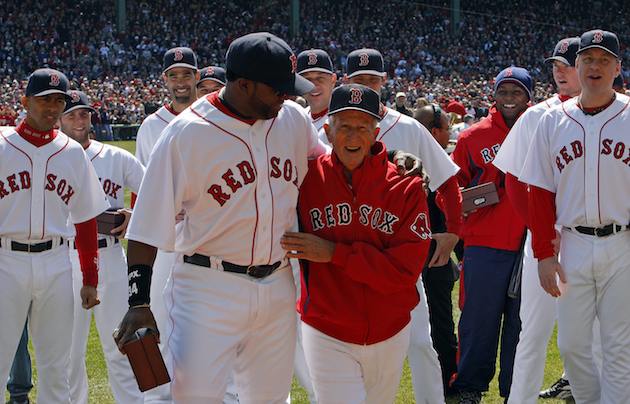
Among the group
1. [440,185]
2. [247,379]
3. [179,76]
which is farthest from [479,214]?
[247,379]

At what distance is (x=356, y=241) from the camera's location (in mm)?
4312

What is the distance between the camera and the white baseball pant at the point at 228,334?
13.1 ft

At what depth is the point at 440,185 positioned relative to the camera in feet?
18.3

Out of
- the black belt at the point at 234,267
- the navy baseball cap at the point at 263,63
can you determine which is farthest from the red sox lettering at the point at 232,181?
the navy baseball cap at the point at 263,63

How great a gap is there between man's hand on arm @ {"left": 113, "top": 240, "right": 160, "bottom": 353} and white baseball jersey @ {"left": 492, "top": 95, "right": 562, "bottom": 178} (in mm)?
2410

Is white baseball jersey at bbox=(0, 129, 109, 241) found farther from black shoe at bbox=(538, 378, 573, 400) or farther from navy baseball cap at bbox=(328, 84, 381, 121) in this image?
black shoe at bbox=(538, 378, 573, 400)

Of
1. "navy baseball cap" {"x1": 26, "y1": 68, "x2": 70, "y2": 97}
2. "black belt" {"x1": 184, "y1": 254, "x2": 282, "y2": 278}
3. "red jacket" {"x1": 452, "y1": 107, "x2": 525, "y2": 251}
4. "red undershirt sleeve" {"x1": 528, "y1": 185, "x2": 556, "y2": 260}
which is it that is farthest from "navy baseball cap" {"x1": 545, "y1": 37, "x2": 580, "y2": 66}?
"navy baseball cap" {"x1": 26, "y1": 68, "x2": 70, "y2": 97}

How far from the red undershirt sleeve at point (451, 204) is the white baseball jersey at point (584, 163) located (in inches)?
15.2

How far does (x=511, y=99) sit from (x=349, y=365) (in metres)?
2.87

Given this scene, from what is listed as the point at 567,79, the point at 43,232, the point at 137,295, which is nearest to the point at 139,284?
the point at 137,295

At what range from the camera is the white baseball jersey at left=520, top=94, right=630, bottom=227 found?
5.11m

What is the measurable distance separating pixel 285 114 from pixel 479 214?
8.11 ft

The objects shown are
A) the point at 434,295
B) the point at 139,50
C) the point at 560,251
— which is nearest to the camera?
the point at 560,251

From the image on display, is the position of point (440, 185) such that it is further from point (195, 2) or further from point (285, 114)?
point (195, 2)
